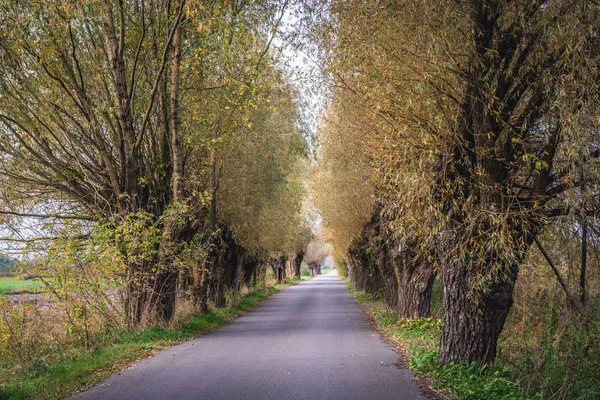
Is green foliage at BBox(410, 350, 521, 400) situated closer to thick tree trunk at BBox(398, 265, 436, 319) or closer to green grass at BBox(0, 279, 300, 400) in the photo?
green grass at BBox(0, 279, 300, 400)

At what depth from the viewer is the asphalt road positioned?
315 inches

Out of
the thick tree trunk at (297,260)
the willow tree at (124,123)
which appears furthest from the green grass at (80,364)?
the thick tree trunk at (297,260)

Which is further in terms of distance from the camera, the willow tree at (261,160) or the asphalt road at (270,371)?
the willow tree at (261,160)

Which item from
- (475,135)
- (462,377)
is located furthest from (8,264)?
(475,135)

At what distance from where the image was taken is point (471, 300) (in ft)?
29.3

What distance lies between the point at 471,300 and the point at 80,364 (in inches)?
266

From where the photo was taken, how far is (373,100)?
9.19 metres

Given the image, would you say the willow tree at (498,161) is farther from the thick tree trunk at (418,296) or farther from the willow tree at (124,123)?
the thick tree trunk at (418,296)

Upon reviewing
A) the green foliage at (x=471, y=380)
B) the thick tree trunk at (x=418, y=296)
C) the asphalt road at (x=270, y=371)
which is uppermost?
the thick tree trunk at (x=418, y=296)

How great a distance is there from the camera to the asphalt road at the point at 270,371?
8000 millimetres

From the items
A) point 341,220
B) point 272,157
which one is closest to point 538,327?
point 272,157

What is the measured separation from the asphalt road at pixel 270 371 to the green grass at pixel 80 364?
0.36m

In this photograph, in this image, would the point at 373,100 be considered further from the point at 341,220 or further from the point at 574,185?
the point at 341,220

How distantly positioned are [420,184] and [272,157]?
44.4 feet
